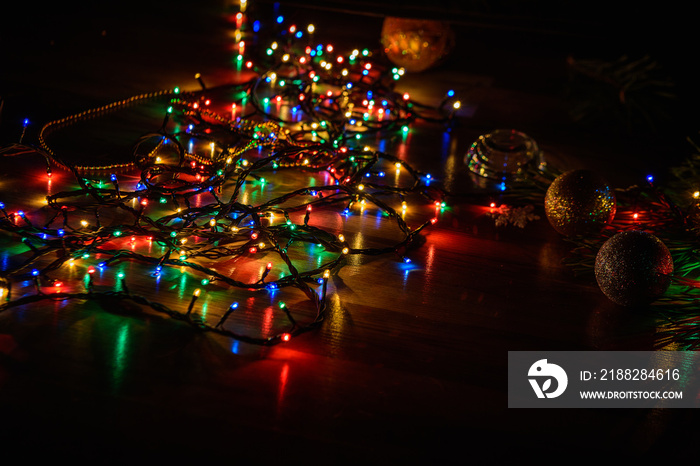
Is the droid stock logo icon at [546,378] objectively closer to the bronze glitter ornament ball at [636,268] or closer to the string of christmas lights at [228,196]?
the bronze glitter ornament ball at [636,268]

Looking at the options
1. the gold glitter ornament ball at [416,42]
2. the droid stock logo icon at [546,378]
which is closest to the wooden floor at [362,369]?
the droid stock logo icon at [546,378]

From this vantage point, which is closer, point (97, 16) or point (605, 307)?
point (605, 307)

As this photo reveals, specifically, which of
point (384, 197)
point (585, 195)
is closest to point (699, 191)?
point (585, 195)

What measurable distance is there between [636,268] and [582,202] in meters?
0.25

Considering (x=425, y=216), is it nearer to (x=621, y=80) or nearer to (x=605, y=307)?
(x=605, y=307)

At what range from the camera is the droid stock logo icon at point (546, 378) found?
100 cm

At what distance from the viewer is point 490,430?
0.91 meters

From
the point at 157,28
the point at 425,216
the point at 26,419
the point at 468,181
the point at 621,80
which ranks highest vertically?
the point at 157,28

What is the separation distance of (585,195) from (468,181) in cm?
42

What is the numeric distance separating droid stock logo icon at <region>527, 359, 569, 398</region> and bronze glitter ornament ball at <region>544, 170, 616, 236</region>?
1.41 ft

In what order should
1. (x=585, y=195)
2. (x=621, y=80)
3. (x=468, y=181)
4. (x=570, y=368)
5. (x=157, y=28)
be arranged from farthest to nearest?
(x=157, y=28) < (x=621, y=80) < (x=468, y=181) < (x=585, y=195) < (x=570, y=368)

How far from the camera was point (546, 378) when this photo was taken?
1.02m

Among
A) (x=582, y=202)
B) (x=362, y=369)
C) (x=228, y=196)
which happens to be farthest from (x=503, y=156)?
(x=362, y=369)

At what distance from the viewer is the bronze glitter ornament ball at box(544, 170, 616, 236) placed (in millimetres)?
1342
